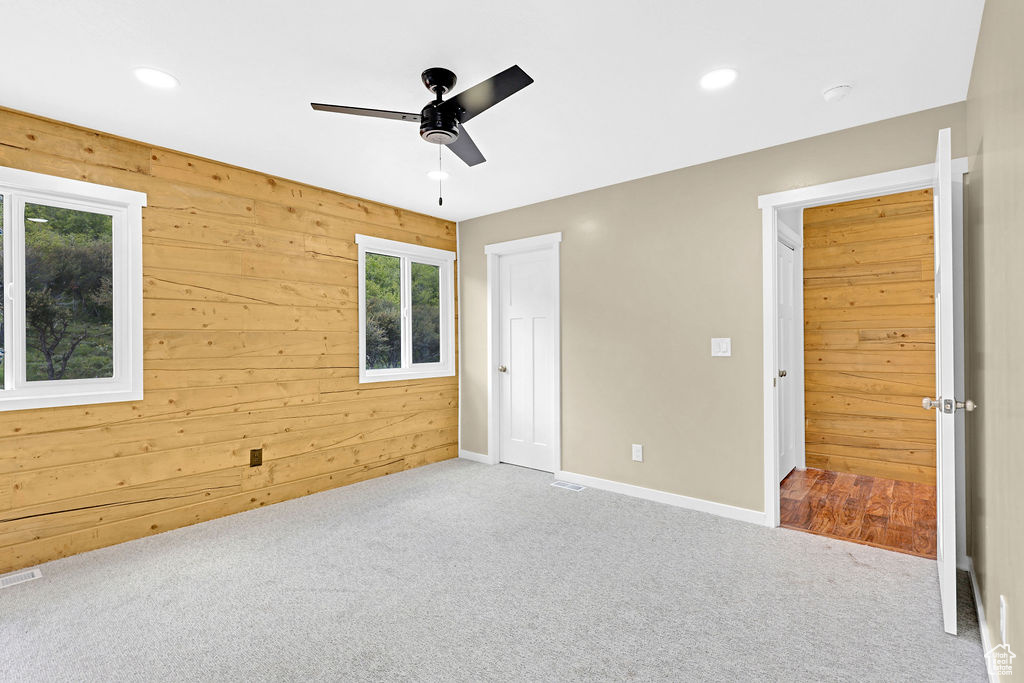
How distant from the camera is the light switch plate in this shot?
3303 mm

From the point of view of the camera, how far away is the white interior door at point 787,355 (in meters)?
4.04

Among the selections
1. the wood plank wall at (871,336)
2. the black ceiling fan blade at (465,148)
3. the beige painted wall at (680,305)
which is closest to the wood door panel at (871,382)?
the wood plank wall at (871,336)

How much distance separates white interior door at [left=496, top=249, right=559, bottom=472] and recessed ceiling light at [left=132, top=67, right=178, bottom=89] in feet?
9.15

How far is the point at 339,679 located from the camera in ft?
5.86

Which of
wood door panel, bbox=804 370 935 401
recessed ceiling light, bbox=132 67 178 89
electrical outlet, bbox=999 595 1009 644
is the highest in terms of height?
recessed ceiling light, bbox=132 67 178 89

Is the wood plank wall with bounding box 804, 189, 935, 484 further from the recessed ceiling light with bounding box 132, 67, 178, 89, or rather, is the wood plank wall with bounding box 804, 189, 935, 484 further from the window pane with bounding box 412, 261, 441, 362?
the recessed ceiling light with bounding box 132, 67, 178, 89

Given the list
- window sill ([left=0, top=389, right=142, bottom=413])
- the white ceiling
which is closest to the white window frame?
window sill ([left=0, top=389, right=142, bottom=413])

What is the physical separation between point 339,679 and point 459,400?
3.32 metres

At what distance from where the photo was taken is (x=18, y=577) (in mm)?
2520

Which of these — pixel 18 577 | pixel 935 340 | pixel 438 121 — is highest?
pixel 438 121

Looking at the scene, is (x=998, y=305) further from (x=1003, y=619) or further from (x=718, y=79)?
(x=718, y=79)

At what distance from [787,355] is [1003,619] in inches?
113

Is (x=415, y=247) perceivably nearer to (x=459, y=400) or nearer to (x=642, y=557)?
(x=459, y=400)

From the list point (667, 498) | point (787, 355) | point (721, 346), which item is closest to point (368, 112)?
point (721, 346)
